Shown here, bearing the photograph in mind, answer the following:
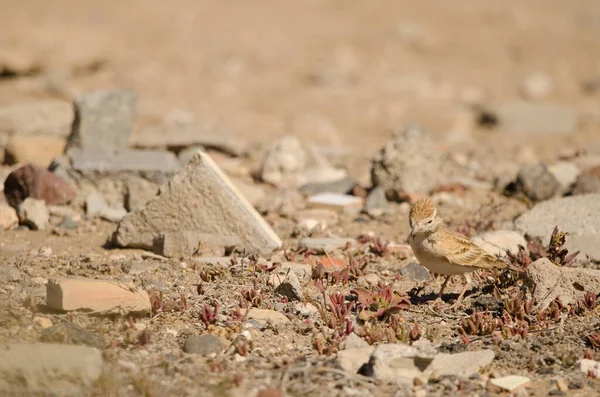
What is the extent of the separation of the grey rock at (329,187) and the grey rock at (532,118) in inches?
233

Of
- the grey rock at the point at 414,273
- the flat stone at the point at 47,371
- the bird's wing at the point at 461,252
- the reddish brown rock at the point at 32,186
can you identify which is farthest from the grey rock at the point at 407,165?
the flat stone at the point at 47,371

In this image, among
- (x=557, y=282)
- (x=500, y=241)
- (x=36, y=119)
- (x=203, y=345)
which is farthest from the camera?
(x=36, y=119)

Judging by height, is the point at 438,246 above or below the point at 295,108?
above

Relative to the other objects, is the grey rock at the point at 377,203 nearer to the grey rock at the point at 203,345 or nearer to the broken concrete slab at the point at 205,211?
the broken concrete slab at the point at 205,211

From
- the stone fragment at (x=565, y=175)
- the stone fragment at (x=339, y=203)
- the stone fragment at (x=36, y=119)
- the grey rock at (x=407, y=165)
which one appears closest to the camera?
the stone fragment at (x=339, y=203)

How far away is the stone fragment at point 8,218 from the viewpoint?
8805 millimetres

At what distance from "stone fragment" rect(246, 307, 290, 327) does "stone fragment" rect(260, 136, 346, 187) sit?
4553 mm

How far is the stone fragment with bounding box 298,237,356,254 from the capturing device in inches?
331

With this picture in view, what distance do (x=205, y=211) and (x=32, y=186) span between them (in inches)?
94.9

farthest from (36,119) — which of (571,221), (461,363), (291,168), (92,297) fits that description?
(461,363)

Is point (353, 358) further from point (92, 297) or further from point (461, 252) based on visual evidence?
point (92, 297)

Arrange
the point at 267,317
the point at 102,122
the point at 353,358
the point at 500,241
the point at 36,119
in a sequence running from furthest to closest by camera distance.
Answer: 1. the point at 36,119
2. the point at 102,122
3. the point at 500,241
4. the point at 267,317
5. the point at 353,358

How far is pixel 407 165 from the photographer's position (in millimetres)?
10281

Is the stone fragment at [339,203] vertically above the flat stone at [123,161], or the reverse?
the flat stone at [123,161]
